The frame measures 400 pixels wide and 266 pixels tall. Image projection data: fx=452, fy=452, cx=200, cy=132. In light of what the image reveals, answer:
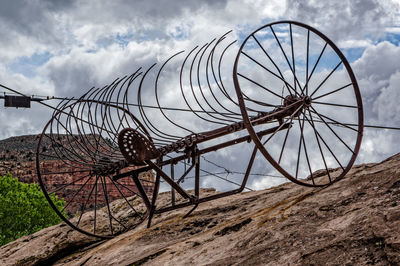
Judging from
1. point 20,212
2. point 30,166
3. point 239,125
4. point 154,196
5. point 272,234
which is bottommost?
point 20,212

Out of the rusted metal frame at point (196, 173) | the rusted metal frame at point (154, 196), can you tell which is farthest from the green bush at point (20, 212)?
the rusted metal frame at point (196, 173)

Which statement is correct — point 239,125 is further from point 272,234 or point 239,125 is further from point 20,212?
point 20,212

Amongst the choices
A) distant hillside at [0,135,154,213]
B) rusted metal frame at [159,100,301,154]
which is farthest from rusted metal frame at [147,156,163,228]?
distant hillside at [0,135,154,213]

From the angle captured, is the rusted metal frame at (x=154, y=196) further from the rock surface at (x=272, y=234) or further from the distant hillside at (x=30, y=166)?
the distant hillside at (x=30, y=166)

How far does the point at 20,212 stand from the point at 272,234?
28.1 metres

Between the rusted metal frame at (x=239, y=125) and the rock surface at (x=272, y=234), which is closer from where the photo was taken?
the rock surface at (x=272, y=234)

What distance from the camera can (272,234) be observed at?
5711mm

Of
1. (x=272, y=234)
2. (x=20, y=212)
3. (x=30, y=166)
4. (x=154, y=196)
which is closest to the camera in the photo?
(x=272, y=234)

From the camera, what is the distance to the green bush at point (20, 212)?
29969 mm

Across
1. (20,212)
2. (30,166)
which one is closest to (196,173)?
(20,212)

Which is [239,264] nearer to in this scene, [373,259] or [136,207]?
[373,259]

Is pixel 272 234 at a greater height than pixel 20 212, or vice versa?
pixel 272 234

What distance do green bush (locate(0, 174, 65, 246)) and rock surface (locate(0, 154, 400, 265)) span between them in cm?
2141

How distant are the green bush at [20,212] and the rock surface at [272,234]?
70.2 feet
